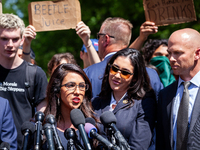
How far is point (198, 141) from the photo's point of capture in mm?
3344

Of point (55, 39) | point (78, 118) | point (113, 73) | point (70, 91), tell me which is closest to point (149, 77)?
point (113, 73)

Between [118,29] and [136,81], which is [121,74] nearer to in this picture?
[136,81]

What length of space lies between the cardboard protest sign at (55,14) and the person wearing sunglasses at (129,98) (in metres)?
1.05

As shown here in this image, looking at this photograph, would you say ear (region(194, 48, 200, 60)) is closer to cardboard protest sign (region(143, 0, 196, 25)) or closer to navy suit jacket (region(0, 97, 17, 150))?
cardboard protest sign (region(143, 0, 196, 25))

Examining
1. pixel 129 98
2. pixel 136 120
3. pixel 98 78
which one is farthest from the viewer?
pixel 98 78

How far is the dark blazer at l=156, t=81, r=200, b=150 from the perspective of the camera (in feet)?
11.1

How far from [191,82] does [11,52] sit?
7.42ft

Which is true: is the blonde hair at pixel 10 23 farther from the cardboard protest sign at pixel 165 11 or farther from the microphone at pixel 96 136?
the microphone at pixel 96 136

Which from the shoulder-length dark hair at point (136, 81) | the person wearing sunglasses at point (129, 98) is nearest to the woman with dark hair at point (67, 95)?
the person wearing sunglasses at point (129, 98)

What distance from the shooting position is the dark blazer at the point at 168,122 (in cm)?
339

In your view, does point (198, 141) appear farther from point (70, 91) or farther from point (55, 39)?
point (55, 39)

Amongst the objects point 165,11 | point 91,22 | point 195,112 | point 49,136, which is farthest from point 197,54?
point 91,22

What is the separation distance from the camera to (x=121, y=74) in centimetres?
405

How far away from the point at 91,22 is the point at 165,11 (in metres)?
6.68
